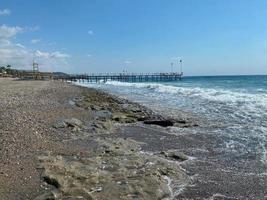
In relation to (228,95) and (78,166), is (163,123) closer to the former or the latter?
(78,166)

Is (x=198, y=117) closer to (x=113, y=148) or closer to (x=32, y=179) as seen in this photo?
(x=113, y=148)

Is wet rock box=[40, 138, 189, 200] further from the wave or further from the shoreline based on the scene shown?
the wave

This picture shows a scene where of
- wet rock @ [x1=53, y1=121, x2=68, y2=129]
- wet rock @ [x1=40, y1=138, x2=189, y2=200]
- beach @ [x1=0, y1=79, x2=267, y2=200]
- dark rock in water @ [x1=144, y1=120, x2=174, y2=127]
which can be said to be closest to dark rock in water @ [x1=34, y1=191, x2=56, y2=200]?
beach @ [x1=0, y1=79, x2=267, y2=200]

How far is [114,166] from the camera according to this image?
9094mm

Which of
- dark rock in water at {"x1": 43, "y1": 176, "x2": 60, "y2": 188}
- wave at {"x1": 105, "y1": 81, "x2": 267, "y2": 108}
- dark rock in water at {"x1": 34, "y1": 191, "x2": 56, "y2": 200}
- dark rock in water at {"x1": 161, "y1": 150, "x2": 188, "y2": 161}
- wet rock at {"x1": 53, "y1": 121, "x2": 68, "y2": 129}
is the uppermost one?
wet rock at {"x1": 53, "y1": 121, "x2": 68, "y2": 129}

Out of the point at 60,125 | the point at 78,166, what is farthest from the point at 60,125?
the point at 78,166

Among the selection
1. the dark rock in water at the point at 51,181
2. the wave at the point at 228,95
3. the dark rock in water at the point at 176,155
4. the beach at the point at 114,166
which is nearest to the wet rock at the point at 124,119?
the beach at the point at 114,166

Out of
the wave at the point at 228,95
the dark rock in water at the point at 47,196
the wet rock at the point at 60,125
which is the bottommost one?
the wave at the point at 228,95

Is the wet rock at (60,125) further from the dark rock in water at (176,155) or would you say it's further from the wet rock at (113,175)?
the dark rock in water at (176,155)

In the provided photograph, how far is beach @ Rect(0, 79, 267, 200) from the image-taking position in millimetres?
7531

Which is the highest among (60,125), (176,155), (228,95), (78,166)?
(60,125)

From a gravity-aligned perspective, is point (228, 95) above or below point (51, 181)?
below

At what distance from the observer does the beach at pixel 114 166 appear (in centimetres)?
753

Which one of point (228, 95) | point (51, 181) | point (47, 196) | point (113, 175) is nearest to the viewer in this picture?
point (47, 196)
